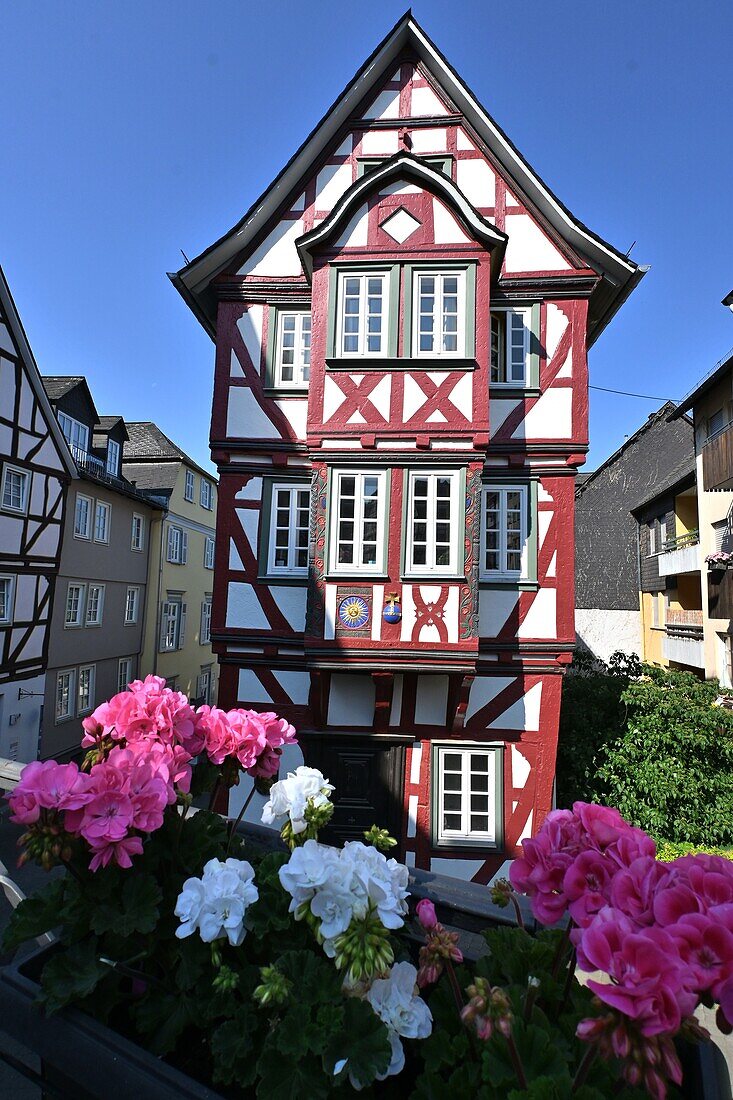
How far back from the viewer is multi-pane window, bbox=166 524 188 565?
78.6 feet

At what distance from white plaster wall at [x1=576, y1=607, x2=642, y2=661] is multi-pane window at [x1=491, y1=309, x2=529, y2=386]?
17.0 metres

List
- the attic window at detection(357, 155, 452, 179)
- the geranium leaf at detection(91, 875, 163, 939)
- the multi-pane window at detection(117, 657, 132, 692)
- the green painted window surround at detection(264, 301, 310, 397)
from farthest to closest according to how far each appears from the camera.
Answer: the multi-pane window at detection(117, 657, 132, 692), the attic window at detection(357, 155, 452, 179), the green painted window surround at detection(264, 301, 310, 397), the geranium leaf at detection(91, 875, 163, 939)

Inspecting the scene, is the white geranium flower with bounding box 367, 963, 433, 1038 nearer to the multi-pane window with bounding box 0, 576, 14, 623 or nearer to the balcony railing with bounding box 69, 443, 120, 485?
the multi-pane window with bounding box 0, 576, 14, 623

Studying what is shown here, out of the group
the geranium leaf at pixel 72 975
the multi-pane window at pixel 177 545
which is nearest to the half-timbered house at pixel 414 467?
the geranium leaf at pixel 72 975

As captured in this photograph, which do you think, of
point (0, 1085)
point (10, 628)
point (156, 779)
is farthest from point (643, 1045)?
point (10, 628)

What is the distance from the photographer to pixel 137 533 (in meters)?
22.1

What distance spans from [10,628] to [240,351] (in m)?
9.40

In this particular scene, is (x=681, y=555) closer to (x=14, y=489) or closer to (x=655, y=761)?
(x=655, y=761)

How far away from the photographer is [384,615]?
26.6 feet

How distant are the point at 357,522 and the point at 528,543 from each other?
250cm

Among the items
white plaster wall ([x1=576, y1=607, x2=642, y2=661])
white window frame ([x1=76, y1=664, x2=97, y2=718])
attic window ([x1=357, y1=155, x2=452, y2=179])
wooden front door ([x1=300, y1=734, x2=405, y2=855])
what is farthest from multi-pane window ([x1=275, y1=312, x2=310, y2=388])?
white plaster wall ([x1=576, y1=607, x2=642, y2=661])

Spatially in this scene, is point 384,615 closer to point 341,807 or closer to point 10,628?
point 341,807

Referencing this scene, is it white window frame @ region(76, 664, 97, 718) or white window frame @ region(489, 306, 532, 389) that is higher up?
white window frame @ region(489, 306, 532, 389)

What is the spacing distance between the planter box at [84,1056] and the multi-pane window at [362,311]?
26.2 ft
